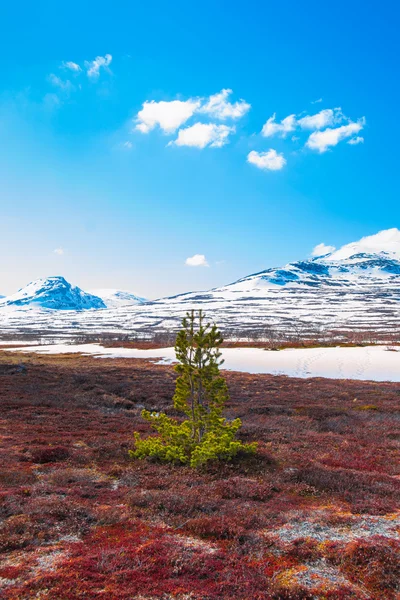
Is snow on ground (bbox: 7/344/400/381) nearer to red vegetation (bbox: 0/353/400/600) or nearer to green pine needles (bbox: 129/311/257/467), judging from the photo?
red vegetation (bbox: 0/353/400/600)

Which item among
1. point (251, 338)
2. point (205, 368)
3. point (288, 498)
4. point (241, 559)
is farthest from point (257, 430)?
point (251, 338)

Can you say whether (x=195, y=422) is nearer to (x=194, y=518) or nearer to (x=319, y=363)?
(x=194, y=518)

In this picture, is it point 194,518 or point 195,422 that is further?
point 195,422

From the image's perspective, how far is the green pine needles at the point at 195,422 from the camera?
1425 cm

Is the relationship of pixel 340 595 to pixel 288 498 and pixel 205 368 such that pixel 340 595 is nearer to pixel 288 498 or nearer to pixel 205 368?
pixel 288 498

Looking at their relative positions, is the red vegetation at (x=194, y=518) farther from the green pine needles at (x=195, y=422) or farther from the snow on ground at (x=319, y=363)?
the snow on ground at (x=319, y=363)

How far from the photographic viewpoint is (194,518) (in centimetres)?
932

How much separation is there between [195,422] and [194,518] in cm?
560

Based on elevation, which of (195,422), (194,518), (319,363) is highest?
(195,422)

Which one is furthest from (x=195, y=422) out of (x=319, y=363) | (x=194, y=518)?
(x=319, y=363)

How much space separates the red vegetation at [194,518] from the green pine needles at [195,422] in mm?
719

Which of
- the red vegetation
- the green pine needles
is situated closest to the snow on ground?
the red vegetation

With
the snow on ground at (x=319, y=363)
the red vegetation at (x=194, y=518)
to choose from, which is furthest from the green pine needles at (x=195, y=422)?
the snow on ground at (x=319, y=363)

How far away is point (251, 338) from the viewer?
17988cm
